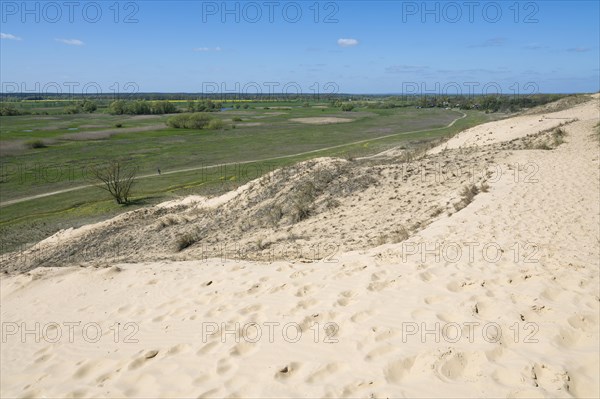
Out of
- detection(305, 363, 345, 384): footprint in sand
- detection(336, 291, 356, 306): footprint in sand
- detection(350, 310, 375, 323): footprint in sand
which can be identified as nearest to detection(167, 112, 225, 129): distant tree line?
detection(336, 291, 356, 306): footprint in sand

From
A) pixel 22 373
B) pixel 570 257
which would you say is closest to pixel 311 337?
pixel 22 373

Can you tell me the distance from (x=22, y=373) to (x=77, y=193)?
30.5 meters

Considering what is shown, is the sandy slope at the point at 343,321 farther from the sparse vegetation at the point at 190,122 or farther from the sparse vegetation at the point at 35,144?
the sparse vegetation at the point at 190,122

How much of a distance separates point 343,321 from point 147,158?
4859cm

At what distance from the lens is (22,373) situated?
6406mm

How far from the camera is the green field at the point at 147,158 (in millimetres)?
Result: 28266

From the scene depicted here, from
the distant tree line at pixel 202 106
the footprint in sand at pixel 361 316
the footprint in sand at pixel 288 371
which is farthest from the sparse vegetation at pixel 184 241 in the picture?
the distant tree line at pixel 202 106

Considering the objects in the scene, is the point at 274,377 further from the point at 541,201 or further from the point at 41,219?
the point at 41,219

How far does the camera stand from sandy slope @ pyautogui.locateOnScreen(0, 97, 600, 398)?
15.9 feet

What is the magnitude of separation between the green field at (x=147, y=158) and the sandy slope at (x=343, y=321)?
53.6 ft

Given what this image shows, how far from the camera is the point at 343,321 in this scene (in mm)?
6105

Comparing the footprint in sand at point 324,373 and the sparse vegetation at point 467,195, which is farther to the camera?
the sparse vegetation at point 467,195

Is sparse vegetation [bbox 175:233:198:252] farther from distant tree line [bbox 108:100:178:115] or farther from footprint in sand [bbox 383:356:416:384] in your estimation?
distant tree line [bbox 108:100:178:115]

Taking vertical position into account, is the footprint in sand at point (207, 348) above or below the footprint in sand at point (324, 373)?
below
